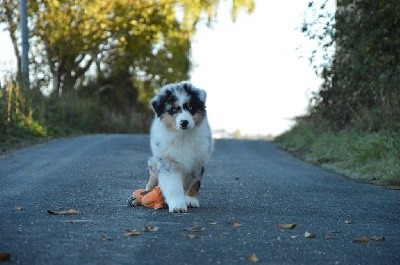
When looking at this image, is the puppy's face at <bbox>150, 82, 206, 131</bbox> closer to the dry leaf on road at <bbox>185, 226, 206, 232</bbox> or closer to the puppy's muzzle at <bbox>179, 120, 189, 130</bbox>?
the puppy's muzzle at <bbox>179, 120, 189, 130</bbox>

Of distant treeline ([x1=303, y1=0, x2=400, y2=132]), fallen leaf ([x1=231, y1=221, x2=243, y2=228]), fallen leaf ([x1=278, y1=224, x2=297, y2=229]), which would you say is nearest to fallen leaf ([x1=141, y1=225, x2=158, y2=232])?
fallen leaf ([x1=231, y1=221, x2=243, y2=228])

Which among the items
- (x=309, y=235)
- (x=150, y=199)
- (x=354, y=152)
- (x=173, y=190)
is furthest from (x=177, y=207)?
(x=354, y=152)

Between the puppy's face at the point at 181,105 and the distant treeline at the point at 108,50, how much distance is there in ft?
75.6

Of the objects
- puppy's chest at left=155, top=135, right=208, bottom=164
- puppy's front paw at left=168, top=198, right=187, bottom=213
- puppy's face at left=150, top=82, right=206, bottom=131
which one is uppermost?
puppy's face at left=150, top=82, right=206, bottom=131

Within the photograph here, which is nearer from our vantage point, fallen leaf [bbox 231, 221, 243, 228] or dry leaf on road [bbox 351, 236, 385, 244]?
dry leaf on road [bbox 351, 236, 385, 244]

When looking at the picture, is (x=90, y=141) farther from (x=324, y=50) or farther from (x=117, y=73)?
(x=117, y=73)

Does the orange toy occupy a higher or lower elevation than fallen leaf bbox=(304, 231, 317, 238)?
higher

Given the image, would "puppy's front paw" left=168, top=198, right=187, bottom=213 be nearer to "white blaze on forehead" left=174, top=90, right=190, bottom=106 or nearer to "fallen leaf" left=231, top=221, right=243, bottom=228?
"fallen leaf" left=231, top=221, right=243, bottom=228

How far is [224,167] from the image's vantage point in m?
17.2

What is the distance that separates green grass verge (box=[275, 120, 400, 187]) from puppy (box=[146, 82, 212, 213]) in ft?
17.4

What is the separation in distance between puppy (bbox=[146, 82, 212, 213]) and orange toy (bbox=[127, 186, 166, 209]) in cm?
15

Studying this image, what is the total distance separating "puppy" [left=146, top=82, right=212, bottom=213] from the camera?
968 cm

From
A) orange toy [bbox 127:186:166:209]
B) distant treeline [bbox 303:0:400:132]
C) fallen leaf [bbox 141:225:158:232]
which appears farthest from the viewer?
distant treeline [bbox 303:0:400:132]

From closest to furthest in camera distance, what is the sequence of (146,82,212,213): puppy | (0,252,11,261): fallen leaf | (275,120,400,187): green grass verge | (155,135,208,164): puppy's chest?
(0,252,11,261): fallen leaf, (146,82,212,213): puppy, (155,135,208,164): puppy's chest, (275,120,400,187): green grass verge
